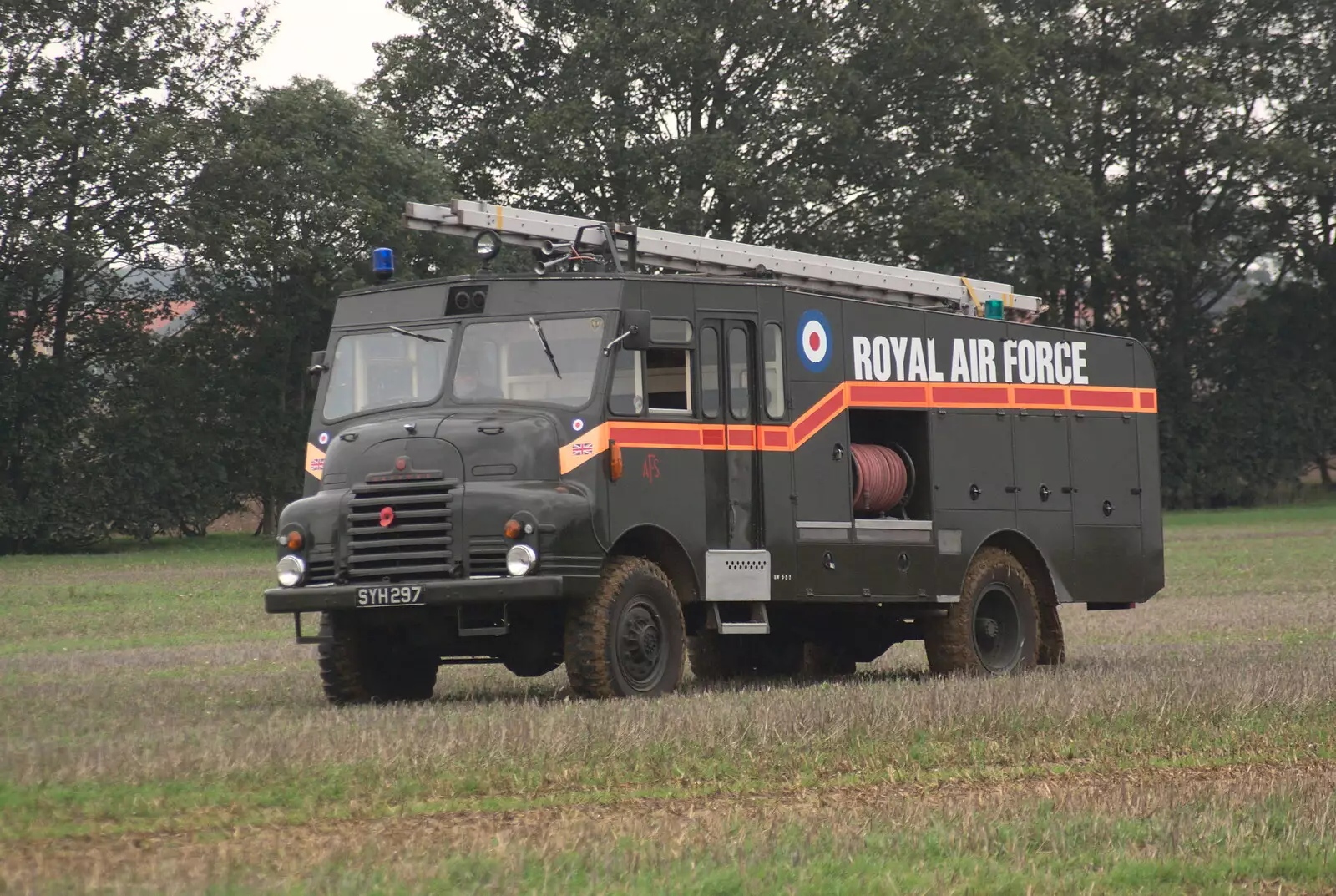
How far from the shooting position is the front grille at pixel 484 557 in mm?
13422

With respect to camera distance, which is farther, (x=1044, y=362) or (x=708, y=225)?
(x=708, y=225)

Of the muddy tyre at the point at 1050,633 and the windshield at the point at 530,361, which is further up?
the windshield at the point at 530,361

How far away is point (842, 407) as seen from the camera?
15.8 m

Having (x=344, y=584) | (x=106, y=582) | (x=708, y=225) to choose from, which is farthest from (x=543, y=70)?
(x=344, y=584)

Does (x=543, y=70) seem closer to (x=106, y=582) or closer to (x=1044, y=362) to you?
(x=106, y=582)

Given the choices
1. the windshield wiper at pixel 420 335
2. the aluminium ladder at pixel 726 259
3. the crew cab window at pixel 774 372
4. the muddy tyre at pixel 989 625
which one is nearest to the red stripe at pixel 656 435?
the crew cab window at pixel 774 372

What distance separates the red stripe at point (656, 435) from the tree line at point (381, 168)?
34.1 m

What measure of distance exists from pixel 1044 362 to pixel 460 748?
8966mm

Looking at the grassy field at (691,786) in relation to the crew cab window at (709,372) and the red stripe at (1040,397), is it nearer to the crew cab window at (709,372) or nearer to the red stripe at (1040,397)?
the crew cab window at (709,372)

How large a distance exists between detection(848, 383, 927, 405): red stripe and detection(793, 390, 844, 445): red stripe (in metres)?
0.19

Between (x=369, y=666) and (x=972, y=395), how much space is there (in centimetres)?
551

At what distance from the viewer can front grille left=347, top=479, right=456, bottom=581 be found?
13523 mm

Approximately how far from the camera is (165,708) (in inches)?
521

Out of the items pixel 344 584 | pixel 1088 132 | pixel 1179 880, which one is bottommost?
pixel 1179 880
